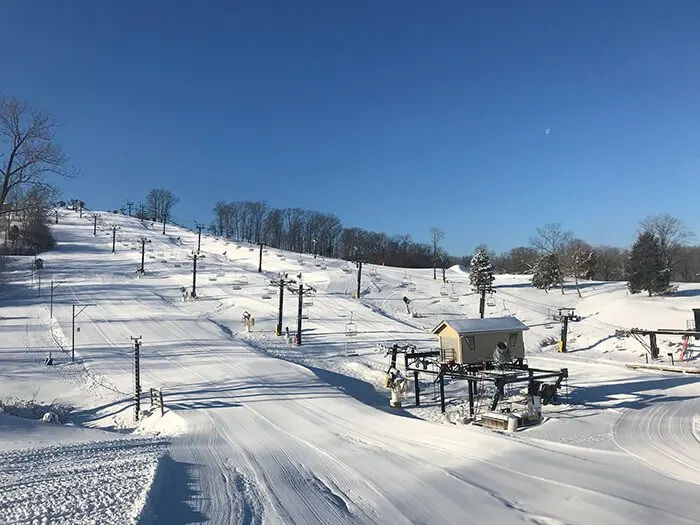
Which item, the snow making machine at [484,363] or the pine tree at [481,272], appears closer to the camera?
the snow making machine at [484,363]

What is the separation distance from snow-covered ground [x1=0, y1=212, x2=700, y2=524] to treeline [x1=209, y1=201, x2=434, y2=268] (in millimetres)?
94340

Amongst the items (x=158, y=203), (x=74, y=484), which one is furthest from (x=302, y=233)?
(x=74, y=484)

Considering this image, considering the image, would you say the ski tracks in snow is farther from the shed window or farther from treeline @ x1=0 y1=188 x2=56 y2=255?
treeline @ x1=0 y1=188 x2=56 y2=255

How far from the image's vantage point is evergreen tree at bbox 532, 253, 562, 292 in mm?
72250

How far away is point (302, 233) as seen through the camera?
15775 centimetres

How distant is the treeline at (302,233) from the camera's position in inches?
6107

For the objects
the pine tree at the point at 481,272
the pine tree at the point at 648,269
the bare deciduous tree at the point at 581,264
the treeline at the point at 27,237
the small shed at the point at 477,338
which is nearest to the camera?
the small shed at the point at 477,338

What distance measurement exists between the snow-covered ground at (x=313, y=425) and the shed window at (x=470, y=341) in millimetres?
2896

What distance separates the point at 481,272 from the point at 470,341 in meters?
42.1

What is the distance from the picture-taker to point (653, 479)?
11.8 metres

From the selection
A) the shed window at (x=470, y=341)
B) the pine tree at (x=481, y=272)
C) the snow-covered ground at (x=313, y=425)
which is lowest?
the snow-covered ground at (x=313, y=425)

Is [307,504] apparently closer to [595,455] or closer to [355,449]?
[355,449]

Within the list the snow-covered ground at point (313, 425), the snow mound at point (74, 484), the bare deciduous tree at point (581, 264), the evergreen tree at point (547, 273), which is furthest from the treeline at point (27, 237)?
the snow mound at point (74, 484)

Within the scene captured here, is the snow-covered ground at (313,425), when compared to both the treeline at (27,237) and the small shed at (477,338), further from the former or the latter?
the treeline at (27,237)
